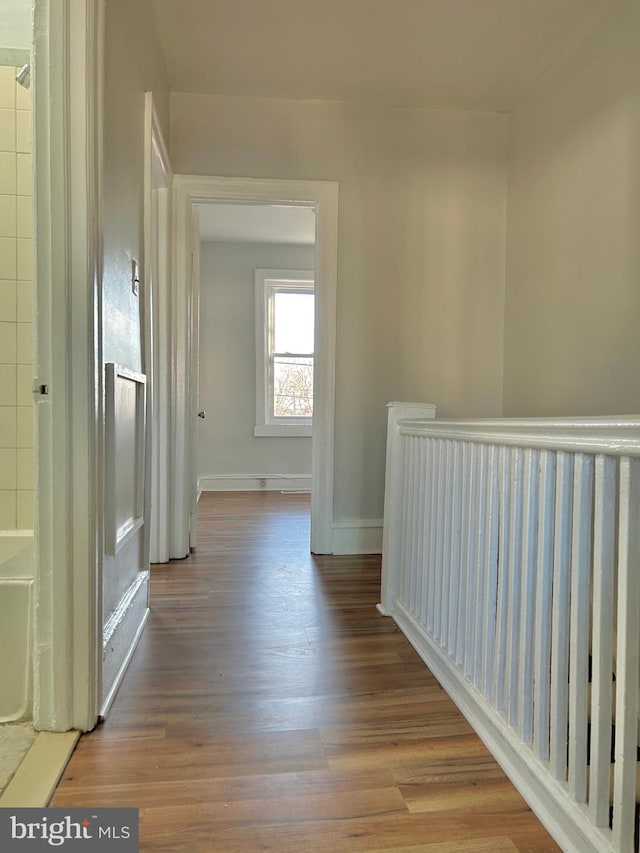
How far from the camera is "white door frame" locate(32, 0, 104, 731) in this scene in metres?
1.18

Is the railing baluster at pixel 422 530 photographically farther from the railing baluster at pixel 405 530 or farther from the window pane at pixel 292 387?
the window pane at pixel 292 387

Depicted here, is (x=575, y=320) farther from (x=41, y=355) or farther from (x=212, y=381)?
(x=212, y=381)

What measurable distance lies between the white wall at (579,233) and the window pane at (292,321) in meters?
2.68

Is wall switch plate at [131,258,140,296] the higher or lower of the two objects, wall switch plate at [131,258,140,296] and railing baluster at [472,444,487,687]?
the higher

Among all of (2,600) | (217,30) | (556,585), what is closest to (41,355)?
(2,600)

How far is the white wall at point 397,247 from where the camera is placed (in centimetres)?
270

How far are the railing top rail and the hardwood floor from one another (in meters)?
0.76

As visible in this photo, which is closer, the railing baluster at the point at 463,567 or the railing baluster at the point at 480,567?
the railing baluster at the point at 480,567

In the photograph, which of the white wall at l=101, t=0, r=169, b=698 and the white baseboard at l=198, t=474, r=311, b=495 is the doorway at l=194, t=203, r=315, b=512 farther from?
the white wall at l=101, t=0, r=169, b=698

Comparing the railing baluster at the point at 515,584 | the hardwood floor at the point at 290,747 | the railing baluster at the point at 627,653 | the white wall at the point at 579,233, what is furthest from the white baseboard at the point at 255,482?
the railing baluster at the point at 627,653

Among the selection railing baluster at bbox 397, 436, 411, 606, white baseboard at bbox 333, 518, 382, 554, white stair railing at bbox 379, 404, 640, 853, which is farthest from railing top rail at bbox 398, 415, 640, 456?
white baseboard at bbox 333, 518, 382, 554

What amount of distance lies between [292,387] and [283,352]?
1.22 feet

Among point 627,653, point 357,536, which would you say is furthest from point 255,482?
point 627,653

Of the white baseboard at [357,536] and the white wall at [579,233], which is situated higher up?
the white wall at [579,233]
